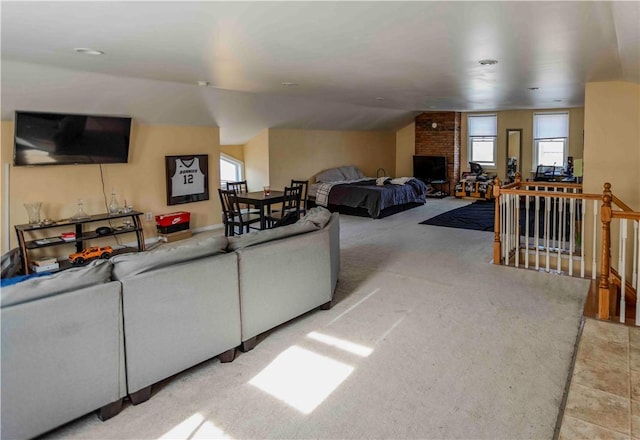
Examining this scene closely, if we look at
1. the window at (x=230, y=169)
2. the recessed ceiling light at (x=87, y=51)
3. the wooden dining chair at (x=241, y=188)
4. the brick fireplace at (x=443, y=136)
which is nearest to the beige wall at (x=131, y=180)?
the wooden dining chair at (x=241, y=188)

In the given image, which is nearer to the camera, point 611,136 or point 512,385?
point 512,385

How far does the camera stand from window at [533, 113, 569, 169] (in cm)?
980

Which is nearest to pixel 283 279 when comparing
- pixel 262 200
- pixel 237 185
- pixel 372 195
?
pixel 262 200

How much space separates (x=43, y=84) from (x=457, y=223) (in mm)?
6307

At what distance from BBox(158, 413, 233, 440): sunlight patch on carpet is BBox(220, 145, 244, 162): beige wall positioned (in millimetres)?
6952

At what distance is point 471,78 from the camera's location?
15.3 ft

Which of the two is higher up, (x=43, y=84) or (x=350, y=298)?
(x=43, y=84)

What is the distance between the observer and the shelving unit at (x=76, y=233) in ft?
16.1

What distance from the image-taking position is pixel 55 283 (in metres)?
2.25

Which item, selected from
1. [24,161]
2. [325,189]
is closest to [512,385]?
[24,161]

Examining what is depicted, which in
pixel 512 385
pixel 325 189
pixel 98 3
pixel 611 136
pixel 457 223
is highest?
pixel 98 3

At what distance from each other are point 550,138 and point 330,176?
506 cm

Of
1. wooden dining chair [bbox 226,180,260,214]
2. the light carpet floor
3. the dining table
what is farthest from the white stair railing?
wooden dining chair [bbox 226,180,260,214]

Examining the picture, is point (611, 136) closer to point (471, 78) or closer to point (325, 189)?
point (471, 78)
